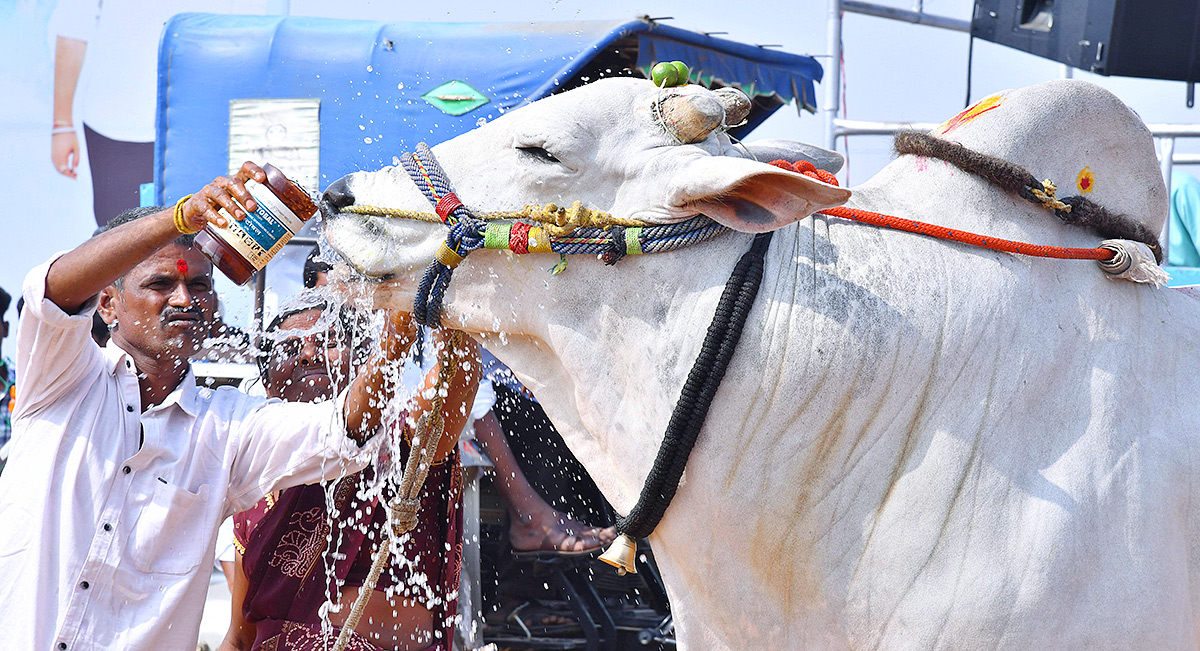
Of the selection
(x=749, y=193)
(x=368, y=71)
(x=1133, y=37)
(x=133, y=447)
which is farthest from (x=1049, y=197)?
(x=368, y=71)

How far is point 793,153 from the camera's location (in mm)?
2580

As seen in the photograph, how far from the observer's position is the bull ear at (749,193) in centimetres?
196

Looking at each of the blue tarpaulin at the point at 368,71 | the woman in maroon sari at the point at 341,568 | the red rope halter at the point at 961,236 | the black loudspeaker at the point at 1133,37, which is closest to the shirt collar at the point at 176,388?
the woman in maroon sari at the point at 341,568

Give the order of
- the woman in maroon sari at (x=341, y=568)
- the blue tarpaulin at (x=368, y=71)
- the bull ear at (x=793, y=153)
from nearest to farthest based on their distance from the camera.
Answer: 1. the bull ear at (x=793, y=153)
2. the woman in maroon sari at (x=341, y=568)
3. the blue tarpaulin at (x=368, y=71)

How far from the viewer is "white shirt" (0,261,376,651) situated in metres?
2.87

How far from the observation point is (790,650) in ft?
7.25

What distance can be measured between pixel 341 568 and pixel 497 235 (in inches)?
66.2

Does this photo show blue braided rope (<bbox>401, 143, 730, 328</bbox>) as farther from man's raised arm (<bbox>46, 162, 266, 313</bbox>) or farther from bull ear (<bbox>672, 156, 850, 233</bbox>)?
→ man's raised arm (<bbox>46, 162, 266, 313</bbox>)

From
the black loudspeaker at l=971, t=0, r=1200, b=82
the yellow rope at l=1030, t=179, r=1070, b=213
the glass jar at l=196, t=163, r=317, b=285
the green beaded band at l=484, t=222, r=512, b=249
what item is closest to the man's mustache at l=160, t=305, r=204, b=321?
the glass jar at l=196, t=163, r=317, b=285

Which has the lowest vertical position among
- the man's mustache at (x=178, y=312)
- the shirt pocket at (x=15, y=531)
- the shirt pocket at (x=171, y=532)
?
the shirt pocket at (x=171, y=532)

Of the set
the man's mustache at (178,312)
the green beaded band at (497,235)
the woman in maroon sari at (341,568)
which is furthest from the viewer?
the woman in maroon sari at (341,568)

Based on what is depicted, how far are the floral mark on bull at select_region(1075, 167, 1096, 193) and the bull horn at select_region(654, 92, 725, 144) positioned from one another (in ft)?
2.61

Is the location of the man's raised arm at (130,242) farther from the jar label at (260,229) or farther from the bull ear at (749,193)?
the bull ear at (749,193)

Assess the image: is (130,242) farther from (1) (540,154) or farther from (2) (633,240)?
(2) (633,240)
